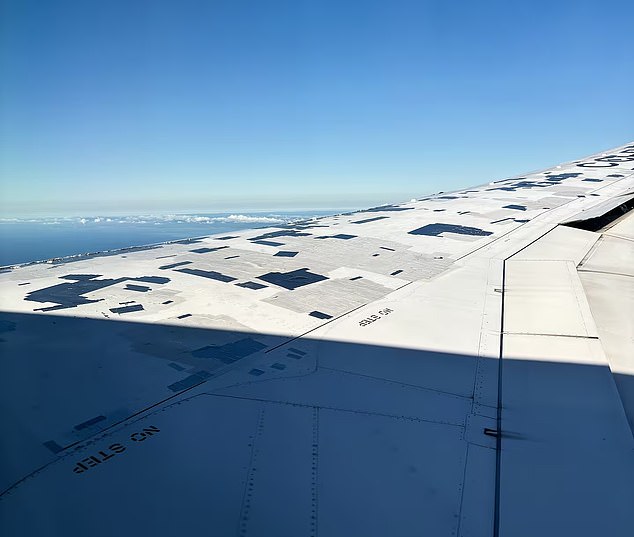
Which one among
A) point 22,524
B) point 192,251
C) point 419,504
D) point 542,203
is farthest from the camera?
point 542,203

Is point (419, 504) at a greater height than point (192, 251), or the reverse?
point (192, 251)

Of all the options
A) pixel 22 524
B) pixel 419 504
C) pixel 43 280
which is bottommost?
pixel 419 504

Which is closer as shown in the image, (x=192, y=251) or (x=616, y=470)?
(x=616, y=470)

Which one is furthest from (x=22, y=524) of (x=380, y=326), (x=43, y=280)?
Result: (x=43, y=280)

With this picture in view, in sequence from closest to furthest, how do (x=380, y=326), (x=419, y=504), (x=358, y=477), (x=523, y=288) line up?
1. (x=419, y=504)
2. (x=358, y=477)
3. (x=380, y=326)
4. (x=523, y=288)

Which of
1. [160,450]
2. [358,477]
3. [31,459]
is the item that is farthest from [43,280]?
[358,477]

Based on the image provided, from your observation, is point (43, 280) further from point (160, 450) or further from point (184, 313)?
point (160, 450)

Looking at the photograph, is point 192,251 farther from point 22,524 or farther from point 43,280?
point 22,524
